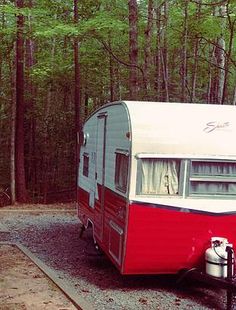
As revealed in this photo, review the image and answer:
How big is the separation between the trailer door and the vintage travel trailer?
47.7 inches

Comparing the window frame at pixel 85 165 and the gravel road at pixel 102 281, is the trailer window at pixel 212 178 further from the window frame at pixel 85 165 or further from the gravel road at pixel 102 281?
the window frame at pixel 85 165

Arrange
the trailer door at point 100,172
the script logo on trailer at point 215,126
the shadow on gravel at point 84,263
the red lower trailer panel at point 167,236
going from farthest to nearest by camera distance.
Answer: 1. the trailer door at point 100,172
2. the shadow on gravel at point 84,263
3. the script logo on trailer at point 215,126
4. the red lower trailer panel at point 167,236

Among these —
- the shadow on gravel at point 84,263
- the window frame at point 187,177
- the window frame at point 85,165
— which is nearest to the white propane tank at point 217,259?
the shadow on gravel at point 84,263

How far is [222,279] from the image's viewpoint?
690cm

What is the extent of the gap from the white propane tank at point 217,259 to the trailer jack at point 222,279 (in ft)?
0.33

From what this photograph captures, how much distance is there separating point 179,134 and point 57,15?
10.6 m

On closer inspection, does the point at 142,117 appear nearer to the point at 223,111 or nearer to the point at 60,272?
the point at 223,111

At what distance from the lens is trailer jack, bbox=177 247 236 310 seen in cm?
664

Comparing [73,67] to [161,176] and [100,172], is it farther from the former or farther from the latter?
[161,176]

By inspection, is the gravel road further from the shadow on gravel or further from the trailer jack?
the trailer jack

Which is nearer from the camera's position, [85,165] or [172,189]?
[172,189]

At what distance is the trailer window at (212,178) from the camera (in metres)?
7.25

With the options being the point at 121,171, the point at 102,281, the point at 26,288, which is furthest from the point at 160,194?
the point at 26,288

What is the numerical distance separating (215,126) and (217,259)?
1966mm
